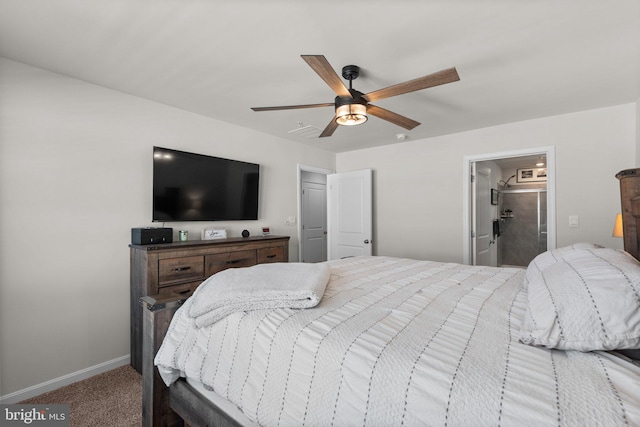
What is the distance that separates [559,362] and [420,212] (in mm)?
3550

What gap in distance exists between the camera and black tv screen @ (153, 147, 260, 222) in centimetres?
287

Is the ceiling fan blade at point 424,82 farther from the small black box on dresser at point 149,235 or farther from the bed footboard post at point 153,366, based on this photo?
the small black box on dresser at point 149,235

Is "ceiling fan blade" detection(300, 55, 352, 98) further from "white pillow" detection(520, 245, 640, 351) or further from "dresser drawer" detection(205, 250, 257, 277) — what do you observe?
"dresser drawer" detection(205, 250, 257, 277)

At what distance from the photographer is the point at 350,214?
187 inches

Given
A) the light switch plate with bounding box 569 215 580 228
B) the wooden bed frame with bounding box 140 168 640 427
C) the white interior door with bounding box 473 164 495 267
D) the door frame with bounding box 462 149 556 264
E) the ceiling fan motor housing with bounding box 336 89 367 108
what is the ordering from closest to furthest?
the wooden bed frame with bounding box 140 168 640 427 → the ceiling fan motor housing with bounding box 336 89 367 108 → the light switch plate with bounding box 569 215 580 228 → the door frame with bounding box 462 149 556 264 → the white interior door with bounding box 473 164 495 267

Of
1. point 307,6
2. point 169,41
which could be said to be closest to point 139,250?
point 169,41

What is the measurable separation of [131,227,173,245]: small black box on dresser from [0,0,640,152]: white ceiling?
124 cm

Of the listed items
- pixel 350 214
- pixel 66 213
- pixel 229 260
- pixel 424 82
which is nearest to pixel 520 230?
pixel 350 214

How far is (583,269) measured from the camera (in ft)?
3.63

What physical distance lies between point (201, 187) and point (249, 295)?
86.9 inches

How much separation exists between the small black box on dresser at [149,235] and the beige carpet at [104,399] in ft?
3.65

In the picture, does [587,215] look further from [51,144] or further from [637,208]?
[51,144]

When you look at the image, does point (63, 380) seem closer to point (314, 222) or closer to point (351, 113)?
point (351, 113)

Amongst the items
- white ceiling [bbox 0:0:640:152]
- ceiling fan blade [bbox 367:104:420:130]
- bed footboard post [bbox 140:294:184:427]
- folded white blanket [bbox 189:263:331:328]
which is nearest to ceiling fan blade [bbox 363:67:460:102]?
ceiling fan blade [bbox 367:104:420:130]
